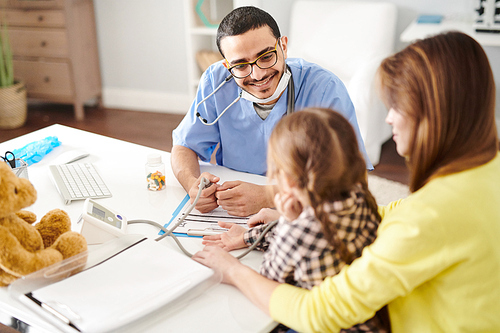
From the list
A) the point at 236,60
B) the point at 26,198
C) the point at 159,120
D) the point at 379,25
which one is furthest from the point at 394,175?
the point at 26,198

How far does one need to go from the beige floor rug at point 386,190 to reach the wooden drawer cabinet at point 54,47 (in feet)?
8.03

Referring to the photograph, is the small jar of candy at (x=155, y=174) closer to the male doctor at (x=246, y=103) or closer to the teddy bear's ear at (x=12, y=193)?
the male doctor at (x=246, y=103)

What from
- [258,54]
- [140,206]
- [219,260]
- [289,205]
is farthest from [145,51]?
[289,205]

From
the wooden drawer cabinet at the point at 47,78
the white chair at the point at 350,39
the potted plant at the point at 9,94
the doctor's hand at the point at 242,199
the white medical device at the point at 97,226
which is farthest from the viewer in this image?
the wooden drawer cabinet at the point at 47,78

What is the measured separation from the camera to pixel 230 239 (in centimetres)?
111

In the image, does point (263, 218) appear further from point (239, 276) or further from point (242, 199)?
point (239, 276)

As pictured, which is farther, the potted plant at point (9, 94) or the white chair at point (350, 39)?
the potted plant at point (9, 94)

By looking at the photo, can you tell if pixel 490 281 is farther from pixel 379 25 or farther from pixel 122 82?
pixel 122 82

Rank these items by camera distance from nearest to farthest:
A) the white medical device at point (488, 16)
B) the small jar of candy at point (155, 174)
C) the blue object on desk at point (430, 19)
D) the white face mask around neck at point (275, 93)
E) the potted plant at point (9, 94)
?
1. the small jar of candy at point (155, 174)
2. the white face mask around neck at point (275, 93)
3. the white medical device at point (488, 16)
4. the blue object on desk at point (430, 19)
5. the potted plant at point (9, 94)

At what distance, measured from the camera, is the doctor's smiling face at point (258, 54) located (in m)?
1.41

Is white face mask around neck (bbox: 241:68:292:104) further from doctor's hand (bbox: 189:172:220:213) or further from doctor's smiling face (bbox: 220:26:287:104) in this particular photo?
doctor's hand (bbox: 189:172:220:213)

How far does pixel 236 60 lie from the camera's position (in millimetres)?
1435

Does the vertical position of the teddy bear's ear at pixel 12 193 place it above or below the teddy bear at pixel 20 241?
above

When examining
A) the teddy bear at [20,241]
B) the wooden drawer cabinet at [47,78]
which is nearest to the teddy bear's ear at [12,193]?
the teddy bear at [20,241]
